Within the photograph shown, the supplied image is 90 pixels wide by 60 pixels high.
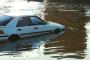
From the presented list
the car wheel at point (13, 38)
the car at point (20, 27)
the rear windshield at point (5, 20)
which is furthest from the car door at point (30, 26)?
the rear windshield at point (5, 20)

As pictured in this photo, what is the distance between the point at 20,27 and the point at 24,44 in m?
1.54

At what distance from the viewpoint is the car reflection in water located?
16.5 m

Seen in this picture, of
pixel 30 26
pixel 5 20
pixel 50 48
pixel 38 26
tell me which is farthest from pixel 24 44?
pixel 38 26

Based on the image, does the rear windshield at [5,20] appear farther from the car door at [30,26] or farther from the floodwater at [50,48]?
the floodwater at [50,48]

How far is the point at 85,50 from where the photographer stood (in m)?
16.9

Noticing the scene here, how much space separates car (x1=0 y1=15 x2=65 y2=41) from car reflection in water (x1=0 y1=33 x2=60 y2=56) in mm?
335

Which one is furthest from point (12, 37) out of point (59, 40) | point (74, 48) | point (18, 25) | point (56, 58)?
point (56, 58)

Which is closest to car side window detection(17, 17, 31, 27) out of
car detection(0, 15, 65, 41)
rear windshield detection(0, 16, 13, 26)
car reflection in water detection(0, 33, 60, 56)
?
car detection(0, 15, 65, 41)

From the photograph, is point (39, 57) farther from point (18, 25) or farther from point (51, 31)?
point (51, 31)

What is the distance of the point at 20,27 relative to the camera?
19766 millimetres

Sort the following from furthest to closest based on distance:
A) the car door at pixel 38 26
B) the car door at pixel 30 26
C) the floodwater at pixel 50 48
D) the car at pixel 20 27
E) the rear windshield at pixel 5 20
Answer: the car door at pixel 38 26, the car door at pixel 30 26, the rear windshield at pixel 5 20, the car at pixel 20 27, the floodwater at pixel 50 48

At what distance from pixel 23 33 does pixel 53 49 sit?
3445 millimetres

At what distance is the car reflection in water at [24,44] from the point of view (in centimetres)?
1645

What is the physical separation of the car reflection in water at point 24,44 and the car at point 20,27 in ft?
1.10
